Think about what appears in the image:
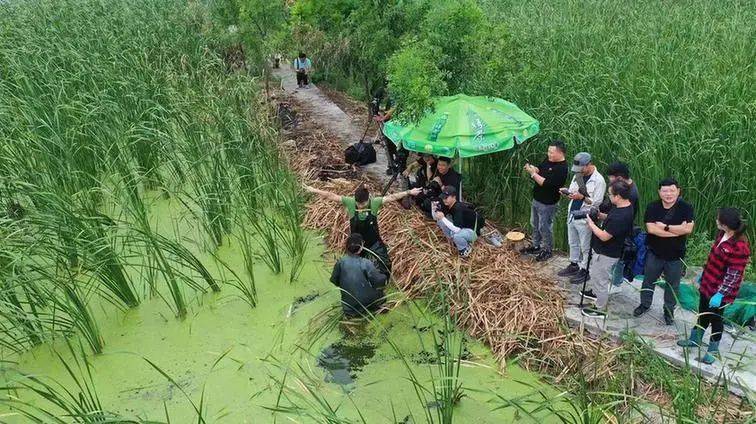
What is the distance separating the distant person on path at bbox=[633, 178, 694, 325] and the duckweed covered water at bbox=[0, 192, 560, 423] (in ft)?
3.72

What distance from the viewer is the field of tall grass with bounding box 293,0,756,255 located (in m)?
5.05

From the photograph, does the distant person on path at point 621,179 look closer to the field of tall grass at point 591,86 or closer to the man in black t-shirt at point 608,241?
the man in black t-shirt at point 608,241

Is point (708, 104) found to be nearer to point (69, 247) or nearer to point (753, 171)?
point (753, 171)

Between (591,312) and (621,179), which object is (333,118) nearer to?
(621,179)

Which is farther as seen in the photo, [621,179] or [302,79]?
[302,79]

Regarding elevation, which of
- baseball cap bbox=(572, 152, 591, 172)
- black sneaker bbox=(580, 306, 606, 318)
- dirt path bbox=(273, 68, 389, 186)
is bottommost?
black sneaker bbox=(580, 306, 606, 318)

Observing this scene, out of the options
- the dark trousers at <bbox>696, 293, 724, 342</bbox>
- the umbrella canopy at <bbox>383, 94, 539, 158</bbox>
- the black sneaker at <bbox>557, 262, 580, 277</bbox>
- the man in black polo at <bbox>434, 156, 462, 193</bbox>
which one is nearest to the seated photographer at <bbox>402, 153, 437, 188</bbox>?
the man in black polo at <bbox>434, 156, 462, 193</bbox>

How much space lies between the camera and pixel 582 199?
4555mm

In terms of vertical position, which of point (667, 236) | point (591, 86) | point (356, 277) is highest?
point (591, 86)

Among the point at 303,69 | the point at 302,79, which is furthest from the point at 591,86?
the point at 302,79

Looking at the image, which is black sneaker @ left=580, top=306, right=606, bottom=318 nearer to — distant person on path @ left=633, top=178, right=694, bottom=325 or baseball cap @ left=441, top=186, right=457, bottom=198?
distant person on path @ left=633, top=178, right=694, bottom=325

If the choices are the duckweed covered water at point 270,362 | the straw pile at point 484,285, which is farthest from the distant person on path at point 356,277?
the straw pile at point 484,285

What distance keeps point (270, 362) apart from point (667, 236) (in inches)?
105

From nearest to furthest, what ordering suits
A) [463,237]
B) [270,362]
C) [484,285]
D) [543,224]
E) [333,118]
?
[270,362], [484,285], [463,237], [543,224], [333,118]
